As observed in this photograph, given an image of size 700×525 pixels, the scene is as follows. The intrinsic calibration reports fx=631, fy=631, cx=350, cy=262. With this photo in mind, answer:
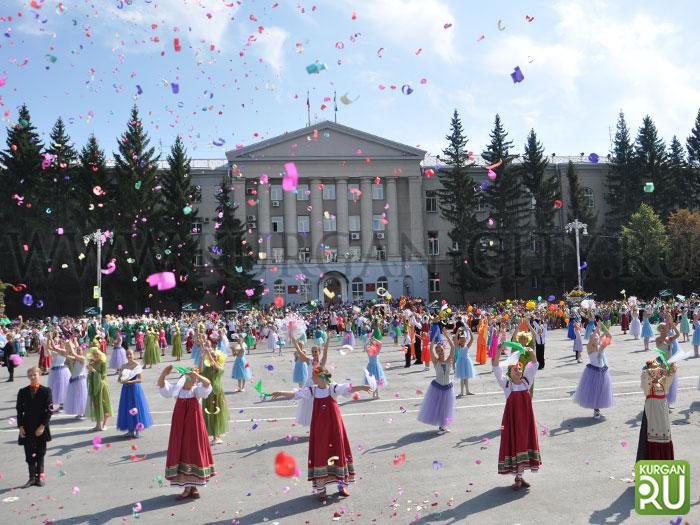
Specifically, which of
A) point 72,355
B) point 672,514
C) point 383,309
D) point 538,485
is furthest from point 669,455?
point 383,309

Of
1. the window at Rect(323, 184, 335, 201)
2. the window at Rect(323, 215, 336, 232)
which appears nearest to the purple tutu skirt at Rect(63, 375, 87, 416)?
the window at Rect(323, 215, 336, 232)

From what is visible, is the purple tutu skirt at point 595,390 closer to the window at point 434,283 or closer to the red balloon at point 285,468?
the red balloon at point 285,468

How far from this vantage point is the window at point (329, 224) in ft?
209

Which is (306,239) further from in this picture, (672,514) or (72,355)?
(672,514)

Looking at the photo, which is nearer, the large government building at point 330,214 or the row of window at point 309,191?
the large government building at point 330,214

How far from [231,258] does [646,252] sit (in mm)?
38367

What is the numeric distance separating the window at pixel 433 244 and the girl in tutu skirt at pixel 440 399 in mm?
55586

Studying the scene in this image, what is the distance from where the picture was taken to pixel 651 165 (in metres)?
66.7

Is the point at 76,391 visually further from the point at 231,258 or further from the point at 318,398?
the point at 231,258

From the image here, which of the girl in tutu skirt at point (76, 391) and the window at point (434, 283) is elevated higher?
the window at point (434, 283)

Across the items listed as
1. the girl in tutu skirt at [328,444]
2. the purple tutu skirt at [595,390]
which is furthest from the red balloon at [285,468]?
the purple tutu skirt at [595,390]

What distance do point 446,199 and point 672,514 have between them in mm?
57739

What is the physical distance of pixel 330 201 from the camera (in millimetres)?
64188

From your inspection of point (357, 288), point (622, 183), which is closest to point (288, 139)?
point (357, 288)
